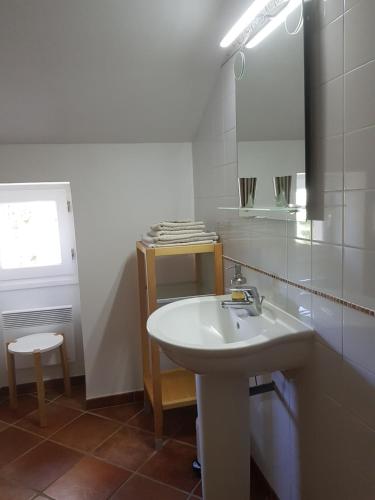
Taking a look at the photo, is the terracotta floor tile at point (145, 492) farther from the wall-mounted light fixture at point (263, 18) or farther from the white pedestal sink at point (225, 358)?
the wall-mounted light fixture at point (263, 18)

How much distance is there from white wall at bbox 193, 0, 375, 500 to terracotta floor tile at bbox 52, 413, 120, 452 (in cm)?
109

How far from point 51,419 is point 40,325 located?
2.06 ft

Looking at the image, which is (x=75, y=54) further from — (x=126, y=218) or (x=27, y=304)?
(x=27, y=304)

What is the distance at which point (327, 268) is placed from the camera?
115 cm

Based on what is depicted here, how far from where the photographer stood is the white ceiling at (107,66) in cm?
158

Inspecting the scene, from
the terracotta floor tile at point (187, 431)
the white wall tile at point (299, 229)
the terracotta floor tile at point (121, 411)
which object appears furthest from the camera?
the terracotta floor tile at point (121, 411)

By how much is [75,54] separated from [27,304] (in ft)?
5.59

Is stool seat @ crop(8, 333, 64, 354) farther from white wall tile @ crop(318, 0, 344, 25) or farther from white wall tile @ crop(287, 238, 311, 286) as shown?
white wall tile @ crop(318, 0, 344, 25)

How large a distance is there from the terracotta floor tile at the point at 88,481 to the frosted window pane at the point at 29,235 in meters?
1.37

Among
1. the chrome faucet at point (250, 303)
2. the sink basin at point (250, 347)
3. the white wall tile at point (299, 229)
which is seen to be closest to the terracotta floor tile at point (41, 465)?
the sink basin at point (250, 347)

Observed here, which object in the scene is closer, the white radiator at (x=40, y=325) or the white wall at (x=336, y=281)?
the white wall at (x=336, y=281)

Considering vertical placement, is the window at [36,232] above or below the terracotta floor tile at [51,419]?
above

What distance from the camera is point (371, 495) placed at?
3.40 feet

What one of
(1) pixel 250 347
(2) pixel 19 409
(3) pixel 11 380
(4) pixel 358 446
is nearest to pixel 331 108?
(1) pixel 250 347
